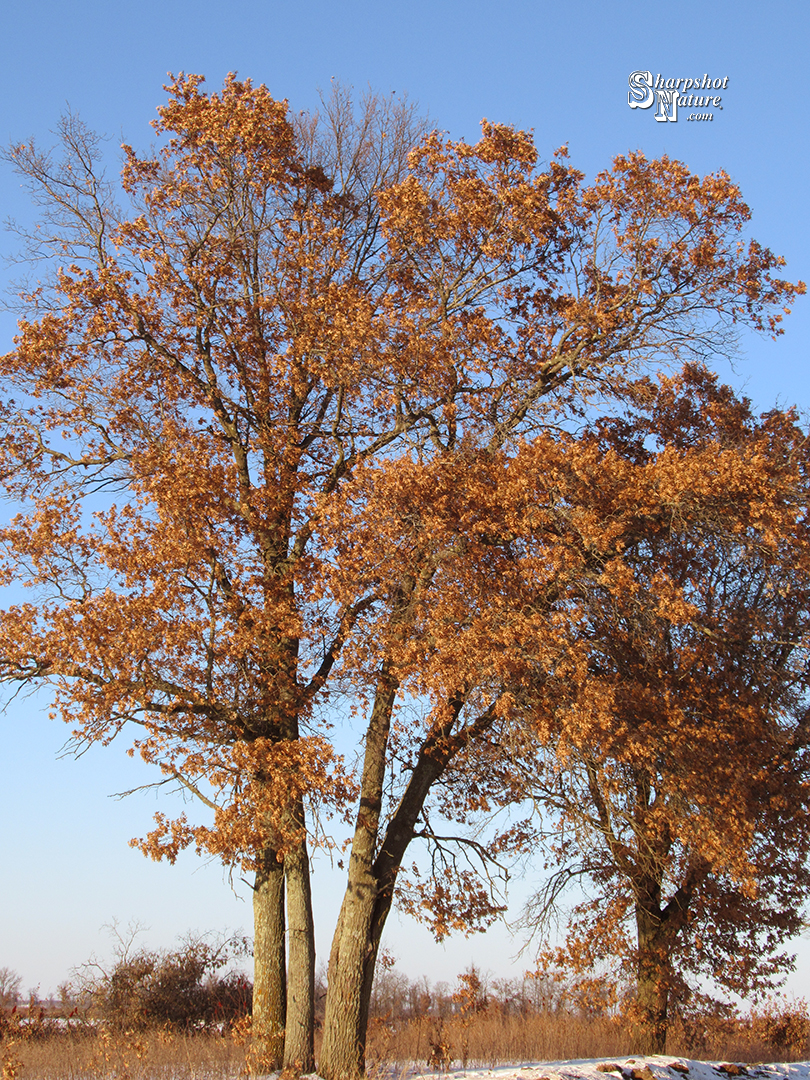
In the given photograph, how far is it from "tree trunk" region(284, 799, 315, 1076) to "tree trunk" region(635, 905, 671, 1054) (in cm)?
682

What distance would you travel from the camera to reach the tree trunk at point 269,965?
498 inches

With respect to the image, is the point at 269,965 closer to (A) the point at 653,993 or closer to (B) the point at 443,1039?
(B) the point at 443,1039

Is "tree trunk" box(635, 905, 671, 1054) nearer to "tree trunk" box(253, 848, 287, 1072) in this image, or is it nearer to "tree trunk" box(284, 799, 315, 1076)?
"tree trunk" box(284, 799, 315, 1076)

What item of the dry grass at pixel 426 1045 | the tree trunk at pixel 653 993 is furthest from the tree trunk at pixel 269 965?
the tree trunk at pixel 653 993

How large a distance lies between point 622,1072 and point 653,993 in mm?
5705

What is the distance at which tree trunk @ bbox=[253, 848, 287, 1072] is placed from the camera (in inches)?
498

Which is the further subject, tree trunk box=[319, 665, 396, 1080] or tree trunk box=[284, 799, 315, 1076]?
tree trunk box=[284, 799, 315, 1076]

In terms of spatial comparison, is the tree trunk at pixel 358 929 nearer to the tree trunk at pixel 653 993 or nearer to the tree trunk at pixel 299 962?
the tree trunk at pixel 299 962

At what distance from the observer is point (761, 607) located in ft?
52.1

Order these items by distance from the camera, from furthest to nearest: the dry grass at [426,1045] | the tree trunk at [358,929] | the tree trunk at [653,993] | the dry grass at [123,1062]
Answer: the tree trunk at [653,993] → the tree trunk at [358,929] → the dry grass at [426,1045] → the dry grass at [123,1062]

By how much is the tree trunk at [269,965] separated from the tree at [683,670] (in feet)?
14.1

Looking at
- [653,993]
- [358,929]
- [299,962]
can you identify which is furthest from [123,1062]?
[653,993]

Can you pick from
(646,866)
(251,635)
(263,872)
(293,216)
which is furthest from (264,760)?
(293,216)

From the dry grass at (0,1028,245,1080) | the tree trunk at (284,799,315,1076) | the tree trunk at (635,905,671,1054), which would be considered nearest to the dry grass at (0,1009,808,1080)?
the dry grass at (0,1028,245,1080)
